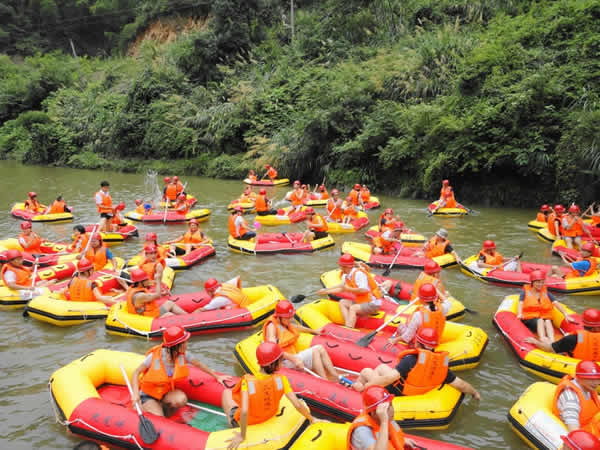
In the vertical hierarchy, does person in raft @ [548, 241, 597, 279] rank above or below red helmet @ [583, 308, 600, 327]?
below

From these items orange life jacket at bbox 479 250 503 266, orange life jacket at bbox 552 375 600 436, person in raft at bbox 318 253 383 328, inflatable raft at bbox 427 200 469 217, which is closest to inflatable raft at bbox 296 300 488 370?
person in raft at bbox 318 253 383 328

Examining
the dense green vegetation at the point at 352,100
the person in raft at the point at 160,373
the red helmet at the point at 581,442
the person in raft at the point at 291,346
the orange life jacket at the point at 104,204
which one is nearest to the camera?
the red helmet at the point at 581,442

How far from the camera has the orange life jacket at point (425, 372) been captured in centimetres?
494

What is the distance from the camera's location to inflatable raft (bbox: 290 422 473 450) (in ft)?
13.9

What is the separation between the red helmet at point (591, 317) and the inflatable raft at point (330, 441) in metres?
2.27

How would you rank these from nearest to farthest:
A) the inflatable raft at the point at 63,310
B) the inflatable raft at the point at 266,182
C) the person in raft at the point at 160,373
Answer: the person in raft at the point at 160,373
the inflatable raft at the point at 63,310
the inflatable raft at the point at 266,182

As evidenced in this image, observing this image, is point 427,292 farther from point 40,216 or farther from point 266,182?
point 266,182

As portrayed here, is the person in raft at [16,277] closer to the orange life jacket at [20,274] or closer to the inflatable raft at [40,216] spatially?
the orange life jacket at [20,274]

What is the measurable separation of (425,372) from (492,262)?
5259 millimetres

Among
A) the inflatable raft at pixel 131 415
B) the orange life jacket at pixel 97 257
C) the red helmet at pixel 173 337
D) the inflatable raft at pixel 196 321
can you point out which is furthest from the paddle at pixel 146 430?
the orange life jacket at pixel 97 257

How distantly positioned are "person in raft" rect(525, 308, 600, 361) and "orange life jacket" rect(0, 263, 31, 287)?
8.54 meters

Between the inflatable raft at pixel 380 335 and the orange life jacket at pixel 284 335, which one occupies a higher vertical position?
the orange life jacket at pixel 284 335

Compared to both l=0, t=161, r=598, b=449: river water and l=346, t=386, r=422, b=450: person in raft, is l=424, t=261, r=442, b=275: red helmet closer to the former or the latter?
l=0, t=161, r=598, b=449: river water

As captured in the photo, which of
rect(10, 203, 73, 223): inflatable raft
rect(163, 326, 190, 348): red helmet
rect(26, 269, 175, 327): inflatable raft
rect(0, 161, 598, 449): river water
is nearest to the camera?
rect(163, 326, 190, 348): red helmet
